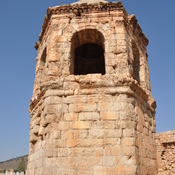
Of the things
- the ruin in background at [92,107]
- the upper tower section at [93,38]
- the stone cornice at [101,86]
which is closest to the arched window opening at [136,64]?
the upper tower section at [93,38]

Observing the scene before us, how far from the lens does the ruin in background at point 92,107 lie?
16.8ft

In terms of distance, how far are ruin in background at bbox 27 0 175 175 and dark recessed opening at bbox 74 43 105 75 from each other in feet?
9.42

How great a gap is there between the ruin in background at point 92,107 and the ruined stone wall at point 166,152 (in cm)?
8

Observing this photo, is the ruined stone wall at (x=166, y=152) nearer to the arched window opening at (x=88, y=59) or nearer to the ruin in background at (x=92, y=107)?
the ruin in background at (x=92, y=107)

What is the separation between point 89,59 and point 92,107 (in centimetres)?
511

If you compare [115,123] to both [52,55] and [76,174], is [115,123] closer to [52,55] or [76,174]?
[76,174]

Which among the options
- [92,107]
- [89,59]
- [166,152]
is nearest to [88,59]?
[89,59]

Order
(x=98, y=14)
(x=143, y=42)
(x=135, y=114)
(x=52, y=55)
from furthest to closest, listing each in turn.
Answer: (x=143, y=42) → (x=98, y=14) → (x=52, y=55) → (x=135, y=114)

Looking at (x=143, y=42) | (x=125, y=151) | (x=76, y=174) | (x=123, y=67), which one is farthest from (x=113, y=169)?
(x=143, y=42)

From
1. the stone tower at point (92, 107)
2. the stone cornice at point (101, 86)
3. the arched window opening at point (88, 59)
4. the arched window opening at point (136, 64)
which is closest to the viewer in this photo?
the stone tower at point (92, 107)

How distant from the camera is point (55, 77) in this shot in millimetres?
6062

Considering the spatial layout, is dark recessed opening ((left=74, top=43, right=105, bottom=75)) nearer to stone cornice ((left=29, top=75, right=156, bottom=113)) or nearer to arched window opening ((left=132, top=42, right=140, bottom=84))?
arched window opening ((left=132, top=42, right=140, bottom=84))

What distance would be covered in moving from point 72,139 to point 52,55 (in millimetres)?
2484

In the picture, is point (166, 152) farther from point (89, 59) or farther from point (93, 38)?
point (89, 59)
